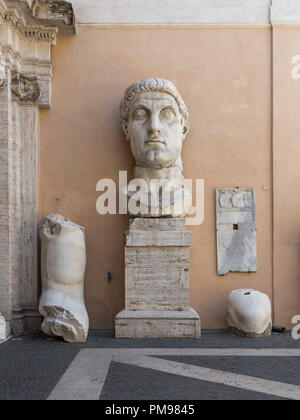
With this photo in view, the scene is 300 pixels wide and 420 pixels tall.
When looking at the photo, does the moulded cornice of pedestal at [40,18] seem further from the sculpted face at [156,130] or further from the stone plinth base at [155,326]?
the stone plinth base at [155,326]

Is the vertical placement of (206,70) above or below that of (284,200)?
above

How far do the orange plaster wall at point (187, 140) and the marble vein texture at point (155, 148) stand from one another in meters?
0.54

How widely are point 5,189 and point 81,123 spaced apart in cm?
144

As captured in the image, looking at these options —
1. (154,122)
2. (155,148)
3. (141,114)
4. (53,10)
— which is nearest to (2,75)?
(53,10)

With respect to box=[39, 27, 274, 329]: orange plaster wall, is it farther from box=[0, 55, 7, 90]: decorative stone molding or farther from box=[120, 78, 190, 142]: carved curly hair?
box=[0, 55, 7, 90]: decorative stone molding

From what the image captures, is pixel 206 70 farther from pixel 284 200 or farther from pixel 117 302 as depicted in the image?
pixel 117 302

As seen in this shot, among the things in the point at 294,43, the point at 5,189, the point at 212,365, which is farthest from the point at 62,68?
the point at 212,365

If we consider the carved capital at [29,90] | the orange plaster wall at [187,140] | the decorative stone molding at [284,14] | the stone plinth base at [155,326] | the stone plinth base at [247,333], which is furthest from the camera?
the decorative stone molding at [284,14]

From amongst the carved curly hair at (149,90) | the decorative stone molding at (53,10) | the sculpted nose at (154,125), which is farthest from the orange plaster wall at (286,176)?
the decorative stone molding at (53,10)

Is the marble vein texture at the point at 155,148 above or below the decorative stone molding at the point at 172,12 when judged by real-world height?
below

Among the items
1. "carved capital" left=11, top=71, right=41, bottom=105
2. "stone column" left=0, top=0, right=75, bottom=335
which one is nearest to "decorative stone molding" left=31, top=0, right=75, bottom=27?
"stone column" left=0, top=0, right=75, bottom=335

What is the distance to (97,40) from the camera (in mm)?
6773

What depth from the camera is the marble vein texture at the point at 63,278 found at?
5504mm

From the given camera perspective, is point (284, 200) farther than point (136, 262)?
Yes
